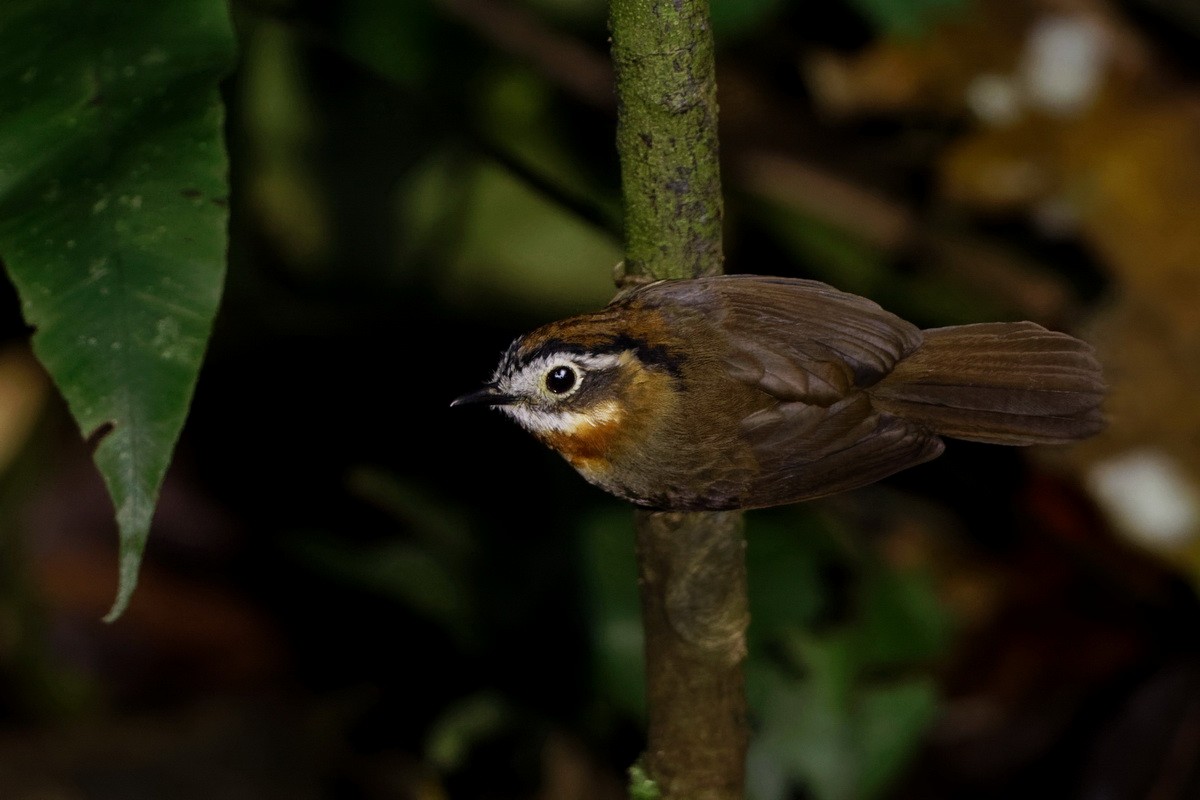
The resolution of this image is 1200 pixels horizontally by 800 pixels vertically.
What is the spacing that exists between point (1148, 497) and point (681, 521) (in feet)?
8.50

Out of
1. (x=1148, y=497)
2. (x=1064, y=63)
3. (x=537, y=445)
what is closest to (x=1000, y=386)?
(x=1148, y=497)

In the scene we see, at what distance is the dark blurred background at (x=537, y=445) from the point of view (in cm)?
402

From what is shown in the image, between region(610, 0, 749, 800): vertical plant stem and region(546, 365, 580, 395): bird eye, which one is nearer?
region(610, 0, 749, 800): vertical plant stem

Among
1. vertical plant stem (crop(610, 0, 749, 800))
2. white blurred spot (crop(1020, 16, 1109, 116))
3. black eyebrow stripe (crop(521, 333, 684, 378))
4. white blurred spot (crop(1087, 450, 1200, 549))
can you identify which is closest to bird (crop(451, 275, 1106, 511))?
black eyebrow stripe (crop(521, 333, 684, 378))

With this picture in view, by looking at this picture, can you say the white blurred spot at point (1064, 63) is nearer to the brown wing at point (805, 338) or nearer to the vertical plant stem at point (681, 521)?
the brown wing at point (805, 338)

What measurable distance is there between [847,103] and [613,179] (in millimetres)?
989

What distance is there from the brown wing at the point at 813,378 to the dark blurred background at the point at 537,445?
4.11ft

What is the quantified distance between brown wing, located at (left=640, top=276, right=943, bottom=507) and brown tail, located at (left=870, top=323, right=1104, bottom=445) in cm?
6

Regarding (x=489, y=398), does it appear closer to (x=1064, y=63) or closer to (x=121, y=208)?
(x=121, y=208)

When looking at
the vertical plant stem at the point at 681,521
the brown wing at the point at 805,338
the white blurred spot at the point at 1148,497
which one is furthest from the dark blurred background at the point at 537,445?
the vertical plant stem at the point at 681,521

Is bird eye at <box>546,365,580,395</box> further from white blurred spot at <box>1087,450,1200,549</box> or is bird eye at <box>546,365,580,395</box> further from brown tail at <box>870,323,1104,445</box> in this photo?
white blurred spot at <box>1087,450,1200,549</box>

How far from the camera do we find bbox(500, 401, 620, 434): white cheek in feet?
8.39

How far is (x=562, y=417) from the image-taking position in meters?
2.60

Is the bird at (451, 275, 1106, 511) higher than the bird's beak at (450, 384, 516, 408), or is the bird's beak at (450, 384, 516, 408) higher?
the bird at (451, 275, 1106, 511)
